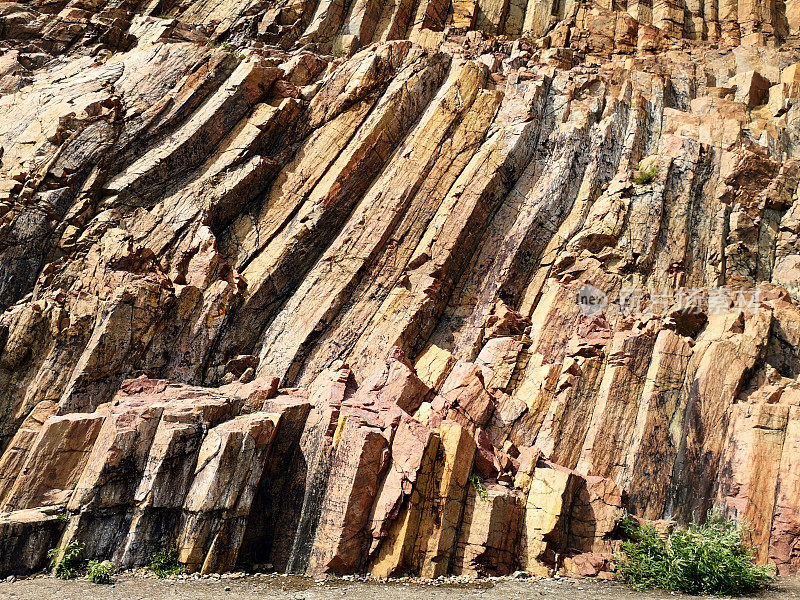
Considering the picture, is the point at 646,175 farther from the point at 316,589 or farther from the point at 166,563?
the point at 166,563

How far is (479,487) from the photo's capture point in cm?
1847

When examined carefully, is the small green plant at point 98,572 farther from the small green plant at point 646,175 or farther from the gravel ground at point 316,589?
the small green plant at point 646,175

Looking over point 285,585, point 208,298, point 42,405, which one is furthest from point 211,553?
point 208,298

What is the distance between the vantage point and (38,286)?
2250 cm

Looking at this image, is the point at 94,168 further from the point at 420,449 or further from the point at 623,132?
the point at 623,132

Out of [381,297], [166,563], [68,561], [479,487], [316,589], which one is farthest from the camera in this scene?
[381,297]

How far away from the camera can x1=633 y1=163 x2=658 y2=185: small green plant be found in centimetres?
2762

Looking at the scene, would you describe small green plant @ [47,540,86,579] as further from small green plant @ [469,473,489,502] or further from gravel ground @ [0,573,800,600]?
small green plant @ [469,473,489,502]

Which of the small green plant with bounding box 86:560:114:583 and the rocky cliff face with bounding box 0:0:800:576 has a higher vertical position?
the rocky cliff face with bounding box 0:0:800:576

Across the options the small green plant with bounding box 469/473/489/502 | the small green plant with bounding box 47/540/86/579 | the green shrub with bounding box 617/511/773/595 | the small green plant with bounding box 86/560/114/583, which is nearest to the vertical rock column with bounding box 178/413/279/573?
the small green plant with bounding box 86/560/114/583

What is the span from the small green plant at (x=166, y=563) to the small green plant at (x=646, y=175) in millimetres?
21809

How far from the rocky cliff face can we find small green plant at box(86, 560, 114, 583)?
1.92 feet

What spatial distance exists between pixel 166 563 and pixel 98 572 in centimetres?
158

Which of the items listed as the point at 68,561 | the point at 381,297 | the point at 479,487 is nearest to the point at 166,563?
the point at 68,561
